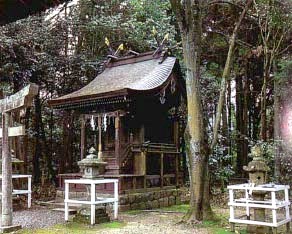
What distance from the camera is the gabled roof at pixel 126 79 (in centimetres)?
991

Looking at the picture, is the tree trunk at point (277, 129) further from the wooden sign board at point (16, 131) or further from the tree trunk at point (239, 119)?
the wooden sign board at point (16, 131)

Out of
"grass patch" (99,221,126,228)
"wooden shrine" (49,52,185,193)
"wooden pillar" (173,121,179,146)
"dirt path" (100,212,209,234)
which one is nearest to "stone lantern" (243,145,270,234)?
"dirt path" (100,212,209,234)

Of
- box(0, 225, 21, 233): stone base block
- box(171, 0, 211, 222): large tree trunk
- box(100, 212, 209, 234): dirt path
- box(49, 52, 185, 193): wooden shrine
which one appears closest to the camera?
box(0, 225, 21, 233): stone base block

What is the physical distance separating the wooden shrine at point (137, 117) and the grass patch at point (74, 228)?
221 cm

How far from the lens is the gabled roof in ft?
32.5

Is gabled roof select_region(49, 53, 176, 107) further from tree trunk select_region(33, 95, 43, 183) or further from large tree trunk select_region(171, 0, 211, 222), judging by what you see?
tree trunk select_region(33, 95, 43, 183)

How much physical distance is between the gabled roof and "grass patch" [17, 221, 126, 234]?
337 cm

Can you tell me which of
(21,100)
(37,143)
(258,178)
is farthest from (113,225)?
(37,143)

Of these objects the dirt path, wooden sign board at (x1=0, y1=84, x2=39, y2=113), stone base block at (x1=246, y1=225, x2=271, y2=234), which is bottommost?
the dirt path

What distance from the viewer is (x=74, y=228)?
23.5 feet

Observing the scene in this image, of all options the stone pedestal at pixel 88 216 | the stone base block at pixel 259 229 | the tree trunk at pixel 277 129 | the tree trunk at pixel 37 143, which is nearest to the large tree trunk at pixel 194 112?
the stone base block at pixel 259 229

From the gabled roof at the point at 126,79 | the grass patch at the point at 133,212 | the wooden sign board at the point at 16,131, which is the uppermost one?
the gabled roof at the point at 126,79

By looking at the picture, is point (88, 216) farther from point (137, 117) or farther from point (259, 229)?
point (137, 117)

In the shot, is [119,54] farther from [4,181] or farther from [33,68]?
[4,181]
